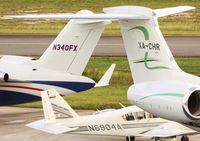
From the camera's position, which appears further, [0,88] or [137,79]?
[0,88]

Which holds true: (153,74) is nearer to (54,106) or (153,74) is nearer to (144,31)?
(144,31)

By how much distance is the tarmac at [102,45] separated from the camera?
6538 cm

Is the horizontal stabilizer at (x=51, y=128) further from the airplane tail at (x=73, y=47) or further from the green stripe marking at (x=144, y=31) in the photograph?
the green stripe marking at (x=144, y=31)

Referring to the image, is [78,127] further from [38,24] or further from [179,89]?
[38,24]

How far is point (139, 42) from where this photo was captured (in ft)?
75.6

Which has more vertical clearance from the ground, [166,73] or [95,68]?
[95,68]

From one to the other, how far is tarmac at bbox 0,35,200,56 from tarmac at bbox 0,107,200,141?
23.2 metres

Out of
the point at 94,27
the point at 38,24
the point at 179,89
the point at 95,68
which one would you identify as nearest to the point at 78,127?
the point at 94,27

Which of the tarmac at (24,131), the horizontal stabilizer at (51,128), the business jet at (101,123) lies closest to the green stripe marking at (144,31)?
the business jet at (101,123)

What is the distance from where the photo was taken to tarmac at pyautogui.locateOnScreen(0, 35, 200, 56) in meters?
65.4

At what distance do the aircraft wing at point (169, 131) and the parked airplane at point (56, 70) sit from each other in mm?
7779

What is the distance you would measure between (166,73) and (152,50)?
732mm

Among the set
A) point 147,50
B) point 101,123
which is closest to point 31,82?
point 101,123

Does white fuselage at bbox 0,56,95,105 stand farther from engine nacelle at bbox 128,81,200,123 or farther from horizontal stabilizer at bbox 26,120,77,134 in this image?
engine nacelle at bbox 128,81,200,123
